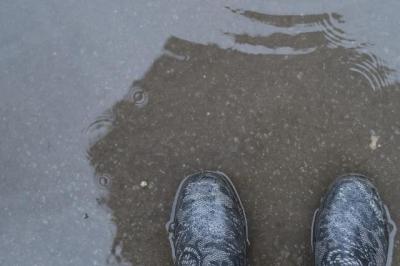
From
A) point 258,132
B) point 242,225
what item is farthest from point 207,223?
point 258,132

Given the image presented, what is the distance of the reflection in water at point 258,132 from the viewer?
3258 millimetres

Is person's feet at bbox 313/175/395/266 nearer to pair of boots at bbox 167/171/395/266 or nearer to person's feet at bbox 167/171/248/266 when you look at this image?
pair of boots at bbox 167/171/395/266

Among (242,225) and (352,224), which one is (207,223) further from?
(352,224)

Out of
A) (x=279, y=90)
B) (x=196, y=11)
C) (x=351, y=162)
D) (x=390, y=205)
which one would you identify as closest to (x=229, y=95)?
(x=279, y=90)

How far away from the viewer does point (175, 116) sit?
3.29 meters

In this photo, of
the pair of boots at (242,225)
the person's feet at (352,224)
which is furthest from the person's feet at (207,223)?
the person's feet at (352,224)

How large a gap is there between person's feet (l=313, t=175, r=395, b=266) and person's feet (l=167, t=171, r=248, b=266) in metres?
0.39

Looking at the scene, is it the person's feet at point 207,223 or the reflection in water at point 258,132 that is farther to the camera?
the reflection in water at point 258,132

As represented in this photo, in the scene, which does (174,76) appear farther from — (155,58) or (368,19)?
(368,19)

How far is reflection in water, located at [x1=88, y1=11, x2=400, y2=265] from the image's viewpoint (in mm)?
3258

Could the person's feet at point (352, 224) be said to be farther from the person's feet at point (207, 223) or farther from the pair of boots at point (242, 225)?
the person's feet at point (207, 223)

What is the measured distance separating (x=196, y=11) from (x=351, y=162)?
1083 millimetres

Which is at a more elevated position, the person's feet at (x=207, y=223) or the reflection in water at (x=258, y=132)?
the reflection in water at (x=258, y=132)

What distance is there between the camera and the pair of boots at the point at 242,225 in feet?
10.3
